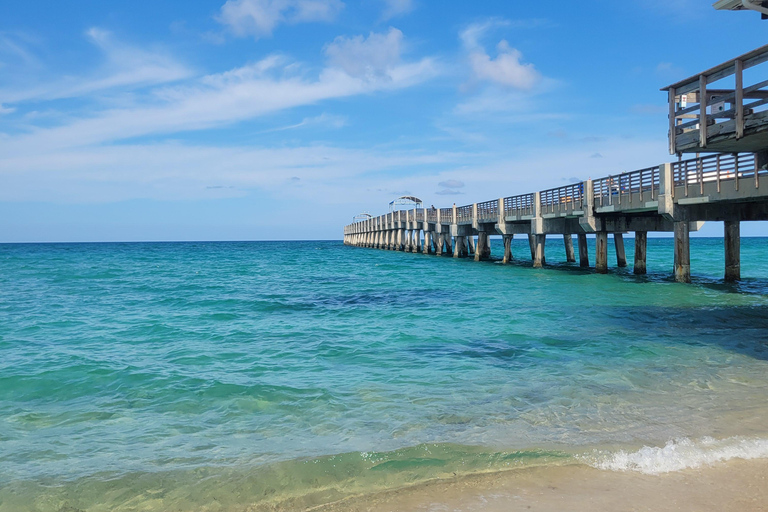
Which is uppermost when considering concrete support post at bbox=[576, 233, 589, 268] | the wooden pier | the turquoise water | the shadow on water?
the wooden pier

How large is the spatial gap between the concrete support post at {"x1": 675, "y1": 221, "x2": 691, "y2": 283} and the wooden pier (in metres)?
0.03

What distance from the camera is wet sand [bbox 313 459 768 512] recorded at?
14.0ft

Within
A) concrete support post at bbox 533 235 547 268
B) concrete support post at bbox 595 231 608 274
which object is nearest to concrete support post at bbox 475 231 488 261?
concrete support post at bbox 533 235 547 268

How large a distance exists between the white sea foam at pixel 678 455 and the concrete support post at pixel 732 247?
1680cm

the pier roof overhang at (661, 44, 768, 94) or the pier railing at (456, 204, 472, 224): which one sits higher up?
the pier roof overhang at (661, 44, 768, 94)

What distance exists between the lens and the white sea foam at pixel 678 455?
4.98m

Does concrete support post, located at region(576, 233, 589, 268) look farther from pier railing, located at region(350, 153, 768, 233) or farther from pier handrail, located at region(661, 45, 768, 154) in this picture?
pier handrail, located at region(661, 45, 768, 154)

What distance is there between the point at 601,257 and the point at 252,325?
18.4 m

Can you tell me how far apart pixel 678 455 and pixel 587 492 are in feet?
4.04

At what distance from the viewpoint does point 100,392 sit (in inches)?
326

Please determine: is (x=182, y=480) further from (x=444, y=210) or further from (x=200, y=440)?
(x=444, y=210)

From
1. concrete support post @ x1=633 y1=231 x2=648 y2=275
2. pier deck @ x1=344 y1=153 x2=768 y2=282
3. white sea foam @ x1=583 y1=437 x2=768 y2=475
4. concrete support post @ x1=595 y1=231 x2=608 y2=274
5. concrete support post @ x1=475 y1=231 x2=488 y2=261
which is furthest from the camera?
concrete support post @ x1=475 y1=231 x2=488 y2=261

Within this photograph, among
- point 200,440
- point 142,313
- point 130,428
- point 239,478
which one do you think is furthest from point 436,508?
point 142,313

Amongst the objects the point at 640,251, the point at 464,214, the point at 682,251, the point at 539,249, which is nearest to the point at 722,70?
the point at 682,251
